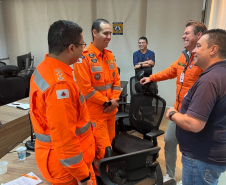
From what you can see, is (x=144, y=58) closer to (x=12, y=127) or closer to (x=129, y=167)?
(x=12, y=127)

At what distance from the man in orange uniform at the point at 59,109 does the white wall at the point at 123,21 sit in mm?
3822

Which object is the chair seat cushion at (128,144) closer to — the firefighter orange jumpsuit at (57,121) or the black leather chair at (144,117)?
the black leather chair at (144,117)

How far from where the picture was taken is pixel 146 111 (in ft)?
7.22

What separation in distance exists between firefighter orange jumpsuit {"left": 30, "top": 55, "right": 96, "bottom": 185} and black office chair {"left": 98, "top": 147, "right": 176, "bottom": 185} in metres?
0.19

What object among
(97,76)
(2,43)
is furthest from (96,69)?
(2,43)

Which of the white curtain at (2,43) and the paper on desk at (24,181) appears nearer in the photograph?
the paper on desk at (24,181)

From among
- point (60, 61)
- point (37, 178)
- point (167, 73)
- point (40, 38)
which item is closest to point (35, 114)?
point (60, 61)

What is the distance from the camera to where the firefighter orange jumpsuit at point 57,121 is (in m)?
0.92

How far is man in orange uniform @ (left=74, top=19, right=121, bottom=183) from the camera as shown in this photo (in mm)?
1879

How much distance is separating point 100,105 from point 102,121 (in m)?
0.17

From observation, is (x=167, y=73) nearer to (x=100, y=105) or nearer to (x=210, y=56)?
(x=100, y=105)

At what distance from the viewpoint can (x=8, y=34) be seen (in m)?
5.46

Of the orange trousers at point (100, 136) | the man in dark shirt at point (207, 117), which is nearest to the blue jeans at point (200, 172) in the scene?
the man in dark shirt at point (207, 117)

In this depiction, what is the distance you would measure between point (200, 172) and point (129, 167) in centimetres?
47
